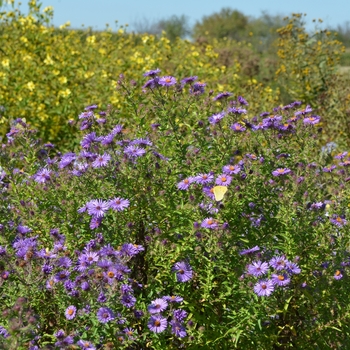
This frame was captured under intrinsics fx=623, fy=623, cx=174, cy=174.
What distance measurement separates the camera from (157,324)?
2.35 metres

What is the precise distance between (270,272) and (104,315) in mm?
735

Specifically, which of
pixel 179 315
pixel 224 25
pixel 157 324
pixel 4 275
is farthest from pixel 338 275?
pixel 224 25

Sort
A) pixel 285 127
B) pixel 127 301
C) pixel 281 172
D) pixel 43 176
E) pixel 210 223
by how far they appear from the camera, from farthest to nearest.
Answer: pixel 285 127 → pixel 43 176 → pixel 281 172 → pixel 210 223 → pixel 127 301

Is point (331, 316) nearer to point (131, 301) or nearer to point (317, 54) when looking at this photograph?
point (131, 301)

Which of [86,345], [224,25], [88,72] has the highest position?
[224,25]

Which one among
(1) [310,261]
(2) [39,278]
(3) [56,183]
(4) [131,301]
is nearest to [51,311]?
(2) [39,278]

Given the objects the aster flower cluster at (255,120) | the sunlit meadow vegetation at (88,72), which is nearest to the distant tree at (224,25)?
the sunlit meadow vegetation at (88,72)

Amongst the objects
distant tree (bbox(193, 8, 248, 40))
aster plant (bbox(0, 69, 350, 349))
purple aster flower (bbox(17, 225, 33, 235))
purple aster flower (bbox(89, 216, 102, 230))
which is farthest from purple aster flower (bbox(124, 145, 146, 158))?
distant tree (bbox(193, 8, 248, 40))

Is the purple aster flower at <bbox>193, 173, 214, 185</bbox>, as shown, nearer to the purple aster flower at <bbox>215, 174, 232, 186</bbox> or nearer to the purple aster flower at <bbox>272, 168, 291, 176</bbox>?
the purple aster flower at <bbox>215, 174, 232, 186</bbox>

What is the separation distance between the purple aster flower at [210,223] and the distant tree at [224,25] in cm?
2575

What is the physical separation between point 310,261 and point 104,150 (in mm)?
1065

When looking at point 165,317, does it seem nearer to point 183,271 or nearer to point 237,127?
point 183,271

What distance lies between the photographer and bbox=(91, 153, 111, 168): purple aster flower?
2699mm

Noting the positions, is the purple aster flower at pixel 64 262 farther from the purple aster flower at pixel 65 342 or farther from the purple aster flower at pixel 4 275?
the purple aster flower at pixel 65 342
